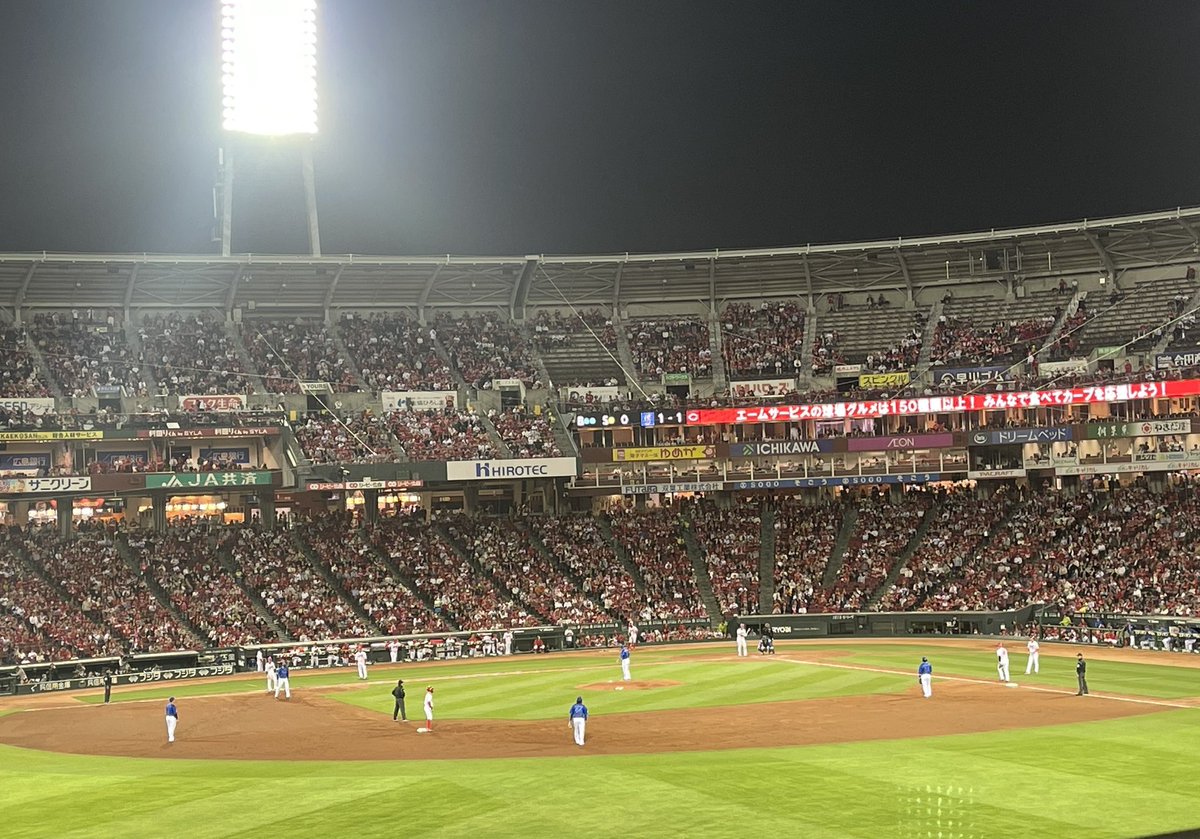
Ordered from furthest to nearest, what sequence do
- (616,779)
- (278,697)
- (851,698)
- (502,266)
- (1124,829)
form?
1. (502,266)
2. (278,697)
3. (851,698)
4. (616,779)
5. (1124,829)

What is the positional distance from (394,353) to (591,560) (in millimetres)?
18765

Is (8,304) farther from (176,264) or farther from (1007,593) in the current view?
(1007,593)

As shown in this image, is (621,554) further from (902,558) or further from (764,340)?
(764,340)

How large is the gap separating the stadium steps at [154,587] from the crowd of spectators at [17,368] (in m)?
9.61

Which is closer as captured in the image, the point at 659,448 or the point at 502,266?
the point at 659,448

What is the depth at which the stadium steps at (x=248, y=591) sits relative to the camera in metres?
56.2

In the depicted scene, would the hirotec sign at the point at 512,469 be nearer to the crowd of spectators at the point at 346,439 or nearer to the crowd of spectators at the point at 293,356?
the crowd of spectators at the point at 346,439

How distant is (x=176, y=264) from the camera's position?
66000 millimetres

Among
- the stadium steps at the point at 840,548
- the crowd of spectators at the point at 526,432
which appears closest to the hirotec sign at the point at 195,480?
the crowd of spectators at the point at 526,432

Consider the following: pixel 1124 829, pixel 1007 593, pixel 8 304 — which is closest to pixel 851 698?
pixel 1124 829

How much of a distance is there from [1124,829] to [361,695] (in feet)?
94.3

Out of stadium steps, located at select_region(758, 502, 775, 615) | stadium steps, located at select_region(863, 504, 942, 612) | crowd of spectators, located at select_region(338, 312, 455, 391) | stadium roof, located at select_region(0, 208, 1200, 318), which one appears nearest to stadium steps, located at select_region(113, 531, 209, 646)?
stadium roof, located at select_region(0, 208, 1200, 318)

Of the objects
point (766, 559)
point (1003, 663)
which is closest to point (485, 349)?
point (766, 559)

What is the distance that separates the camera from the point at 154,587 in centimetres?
5741
